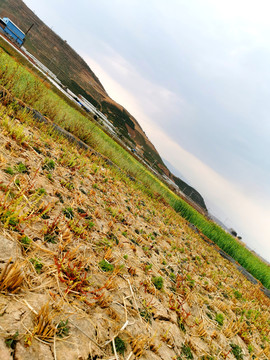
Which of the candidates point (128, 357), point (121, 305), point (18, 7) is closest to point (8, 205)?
point (121, 305)

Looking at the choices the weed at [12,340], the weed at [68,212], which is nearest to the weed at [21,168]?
the weed at [68,212]

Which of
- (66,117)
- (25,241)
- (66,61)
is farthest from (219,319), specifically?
(66,61)

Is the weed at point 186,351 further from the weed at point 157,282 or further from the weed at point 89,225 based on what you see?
the weed at point 89,225

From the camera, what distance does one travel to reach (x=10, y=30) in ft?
156

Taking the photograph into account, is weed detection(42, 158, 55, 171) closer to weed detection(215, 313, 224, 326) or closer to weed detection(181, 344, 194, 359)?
weed detection(181, 344, 194, 359)

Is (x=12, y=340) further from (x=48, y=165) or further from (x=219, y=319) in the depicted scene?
(x=219, y=319)

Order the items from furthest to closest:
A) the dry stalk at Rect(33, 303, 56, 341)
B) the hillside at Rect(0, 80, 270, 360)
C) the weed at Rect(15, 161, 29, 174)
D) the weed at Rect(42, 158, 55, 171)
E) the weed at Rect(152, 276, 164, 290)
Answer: the weed at Rect(42, 158, 55, 171) → the weed at Rect(152, 276, 164, 290) → the weed at Rect(15, 161, 29, 174) → the hillside at Rect(0, 80, 270, 360) → the dry stalk at Rect(33, 303, 56, 341)

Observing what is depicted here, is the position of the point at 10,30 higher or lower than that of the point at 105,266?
higher

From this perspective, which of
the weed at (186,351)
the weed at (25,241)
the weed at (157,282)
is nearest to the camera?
the weed at (25,241)

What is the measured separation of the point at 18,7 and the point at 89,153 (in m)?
128

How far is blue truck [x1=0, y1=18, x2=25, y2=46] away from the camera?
153 ft

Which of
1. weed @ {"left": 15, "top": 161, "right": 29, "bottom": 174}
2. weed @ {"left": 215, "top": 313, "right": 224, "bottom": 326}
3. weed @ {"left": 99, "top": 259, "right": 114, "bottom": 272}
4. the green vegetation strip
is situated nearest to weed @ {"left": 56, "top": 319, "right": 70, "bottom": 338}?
weed @ {"left": 99, "top": 259, "right": 114, "bottom": 272}

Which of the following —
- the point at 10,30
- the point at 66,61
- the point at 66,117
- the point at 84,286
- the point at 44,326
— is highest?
the point at 66,61

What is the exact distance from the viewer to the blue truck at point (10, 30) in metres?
46.6
